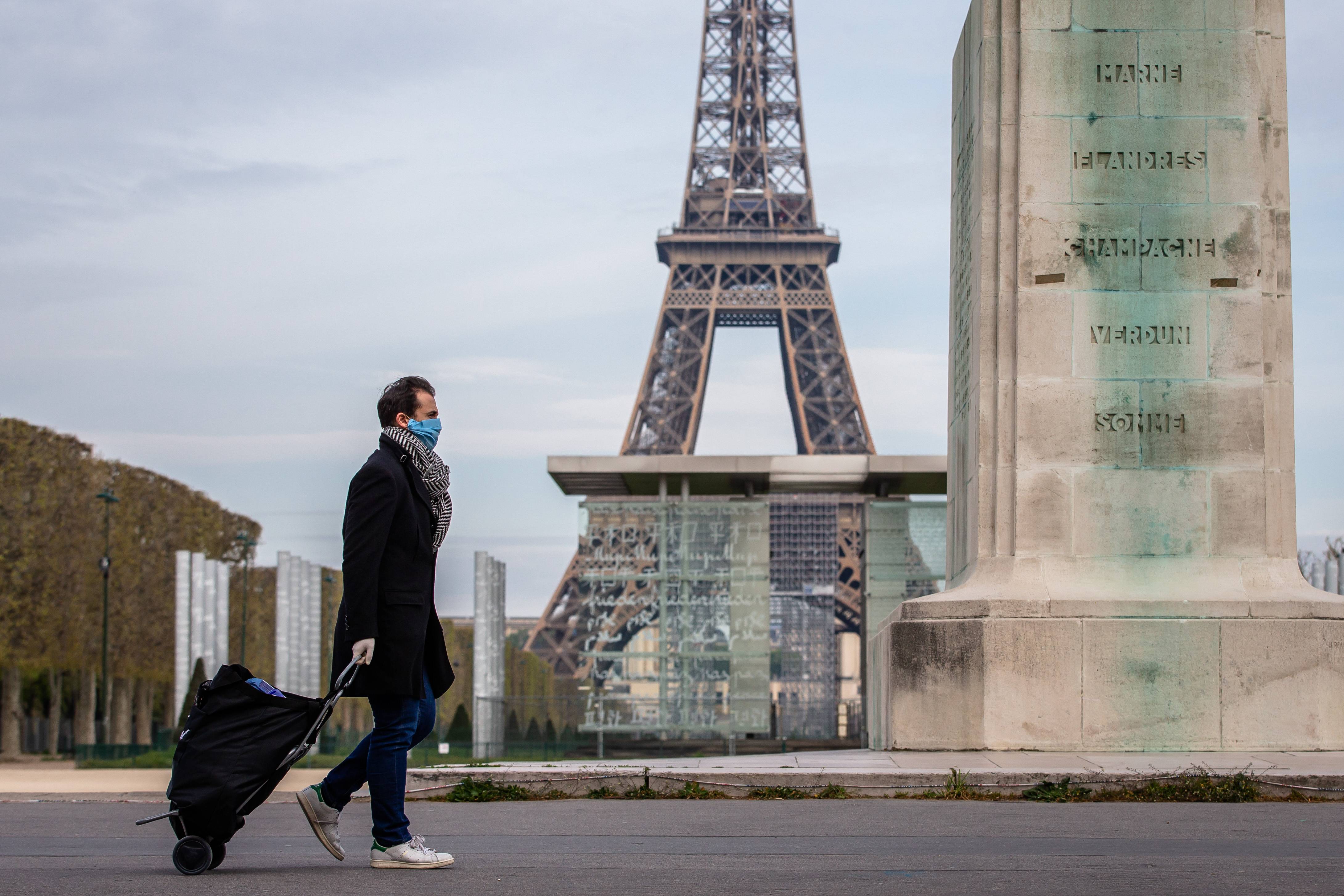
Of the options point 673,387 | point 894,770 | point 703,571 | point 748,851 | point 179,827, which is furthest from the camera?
point 673,387

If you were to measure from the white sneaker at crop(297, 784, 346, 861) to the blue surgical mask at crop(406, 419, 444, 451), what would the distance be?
1297 mm

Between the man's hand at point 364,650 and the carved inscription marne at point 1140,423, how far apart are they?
7.23 m

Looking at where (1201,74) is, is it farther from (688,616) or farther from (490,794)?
(688,616)

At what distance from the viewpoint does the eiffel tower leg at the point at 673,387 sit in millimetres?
61594

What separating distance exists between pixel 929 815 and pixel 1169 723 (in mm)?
3737

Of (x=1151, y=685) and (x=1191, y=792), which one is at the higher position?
(x=1151, y=685)

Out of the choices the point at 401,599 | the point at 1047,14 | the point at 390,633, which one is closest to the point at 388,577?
the point at 401,599

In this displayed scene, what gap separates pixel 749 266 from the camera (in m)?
66.1

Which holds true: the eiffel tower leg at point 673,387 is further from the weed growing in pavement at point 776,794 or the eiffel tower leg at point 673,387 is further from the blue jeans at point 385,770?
the blue jeans at point 385,770

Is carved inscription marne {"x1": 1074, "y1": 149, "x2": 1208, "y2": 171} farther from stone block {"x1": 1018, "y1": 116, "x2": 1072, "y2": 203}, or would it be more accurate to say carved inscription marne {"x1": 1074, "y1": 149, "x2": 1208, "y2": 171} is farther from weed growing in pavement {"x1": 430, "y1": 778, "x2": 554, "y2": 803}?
weed growing in pavement {"x1": 430, "y1": 778, "x2": 554, "y2": 803}

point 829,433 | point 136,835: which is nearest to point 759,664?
point 136,835

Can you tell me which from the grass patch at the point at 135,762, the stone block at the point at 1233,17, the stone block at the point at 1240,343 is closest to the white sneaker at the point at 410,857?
the stone block at the point at 1240,343

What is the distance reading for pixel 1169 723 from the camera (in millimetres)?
10898

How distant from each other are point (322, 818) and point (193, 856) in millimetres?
506
